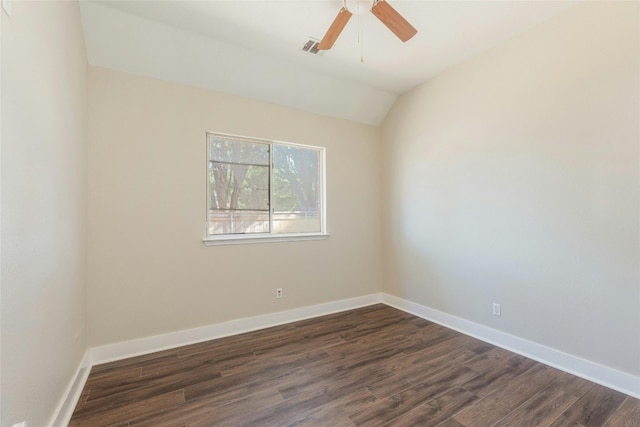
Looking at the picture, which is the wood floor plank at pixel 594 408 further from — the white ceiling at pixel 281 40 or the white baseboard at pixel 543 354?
the white ceiling at pixel 281 40

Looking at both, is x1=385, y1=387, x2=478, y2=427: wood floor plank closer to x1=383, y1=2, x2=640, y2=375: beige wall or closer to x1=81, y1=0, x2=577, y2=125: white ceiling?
x1=383, y1=2, x2=640, y2=375: beige wall

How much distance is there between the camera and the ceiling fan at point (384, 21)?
173 cm

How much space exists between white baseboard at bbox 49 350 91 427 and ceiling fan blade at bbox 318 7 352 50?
113 inches

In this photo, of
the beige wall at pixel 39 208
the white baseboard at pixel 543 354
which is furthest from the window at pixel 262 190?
the white baseboard at pixel 543 354

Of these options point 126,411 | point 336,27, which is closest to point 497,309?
point 336,27

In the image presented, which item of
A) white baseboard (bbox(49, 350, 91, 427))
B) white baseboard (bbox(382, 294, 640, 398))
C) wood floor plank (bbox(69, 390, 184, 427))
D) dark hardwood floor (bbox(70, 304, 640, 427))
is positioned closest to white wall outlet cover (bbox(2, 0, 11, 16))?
white baseboard (bbox(49, 350, 91, 427))

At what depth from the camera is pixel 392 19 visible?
1.82m

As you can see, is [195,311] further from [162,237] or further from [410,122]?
[410,122]

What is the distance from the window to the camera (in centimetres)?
298

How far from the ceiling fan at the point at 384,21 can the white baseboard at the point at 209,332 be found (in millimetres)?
2737

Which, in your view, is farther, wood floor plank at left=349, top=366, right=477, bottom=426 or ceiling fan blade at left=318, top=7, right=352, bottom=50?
ceiling fan blade at left=318, top=7, right=352, bottom=50

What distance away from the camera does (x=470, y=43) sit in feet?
8.64

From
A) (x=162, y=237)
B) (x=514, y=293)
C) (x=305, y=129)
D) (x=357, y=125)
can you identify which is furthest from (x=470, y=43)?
(x=162, y=237)

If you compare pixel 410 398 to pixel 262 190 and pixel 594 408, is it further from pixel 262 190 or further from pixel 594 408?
pixel 262 190
